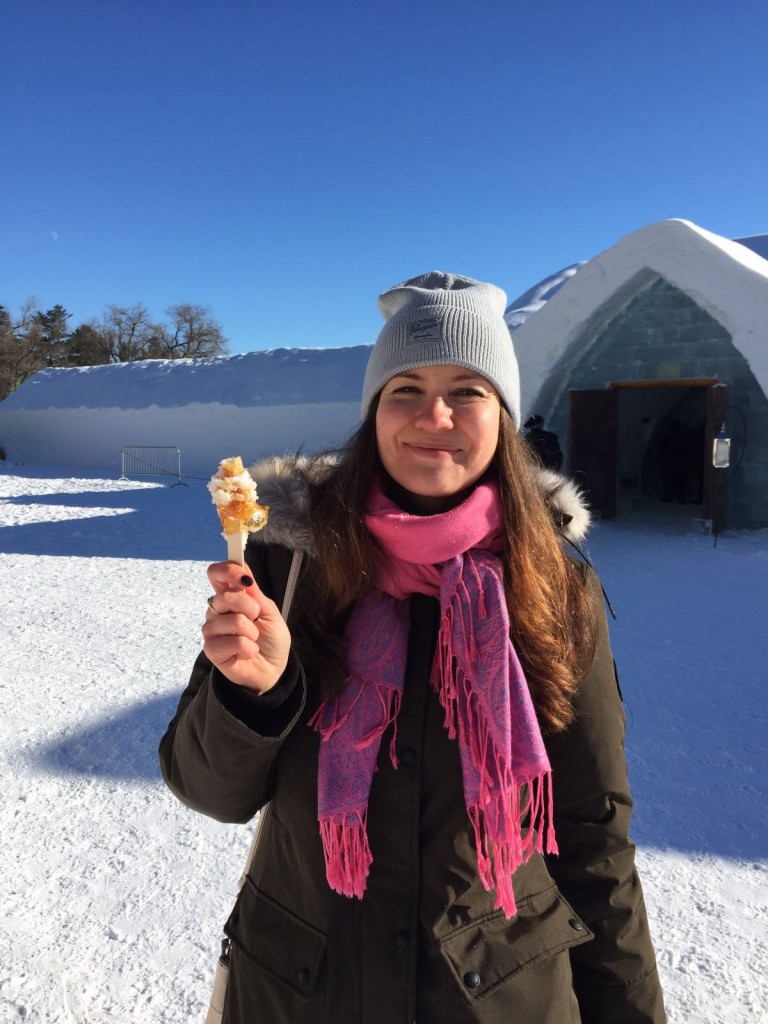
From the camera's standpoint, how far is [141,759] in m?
3.09

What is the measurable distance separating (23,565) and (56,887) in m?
4.92

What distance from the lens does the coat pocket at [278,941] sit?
110 cm

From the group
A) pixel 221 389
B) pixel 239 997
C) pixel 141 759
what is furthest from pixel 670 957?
pixel 221 389

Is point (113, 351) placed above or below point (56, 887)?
above

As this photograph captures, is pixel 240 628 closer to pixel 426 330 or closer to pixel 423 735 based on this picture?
pixel 423 735

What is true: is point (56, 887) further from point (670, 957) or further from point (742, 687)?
point (742, 687)

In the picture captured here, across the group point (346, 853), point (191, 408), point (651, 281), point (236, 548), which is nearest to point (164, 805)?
point (346, 853)

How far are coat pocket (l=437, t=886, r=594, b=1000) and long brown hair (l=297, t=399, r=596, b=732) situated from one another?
31 cm

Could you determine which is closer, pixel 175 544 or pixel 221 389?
pixel 175 544

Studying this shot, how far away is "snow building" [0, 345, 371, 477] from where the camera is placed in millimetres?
16344

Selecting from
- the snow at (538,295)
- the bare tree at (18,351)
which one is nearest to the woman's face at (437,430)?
the snow at (538,295)

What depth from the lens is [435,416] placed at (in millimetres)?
1264

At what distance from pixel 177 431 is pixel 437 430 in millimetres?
17328

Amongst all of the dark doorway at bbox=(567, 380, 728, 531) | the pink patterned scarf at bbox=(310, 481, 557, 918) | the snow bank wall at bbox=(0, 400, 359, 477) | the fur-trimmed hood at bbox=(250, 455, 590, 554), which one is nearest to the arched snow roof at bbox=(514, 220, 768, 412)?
the dark doorway at bbox=(567, 380, 728, 531)
